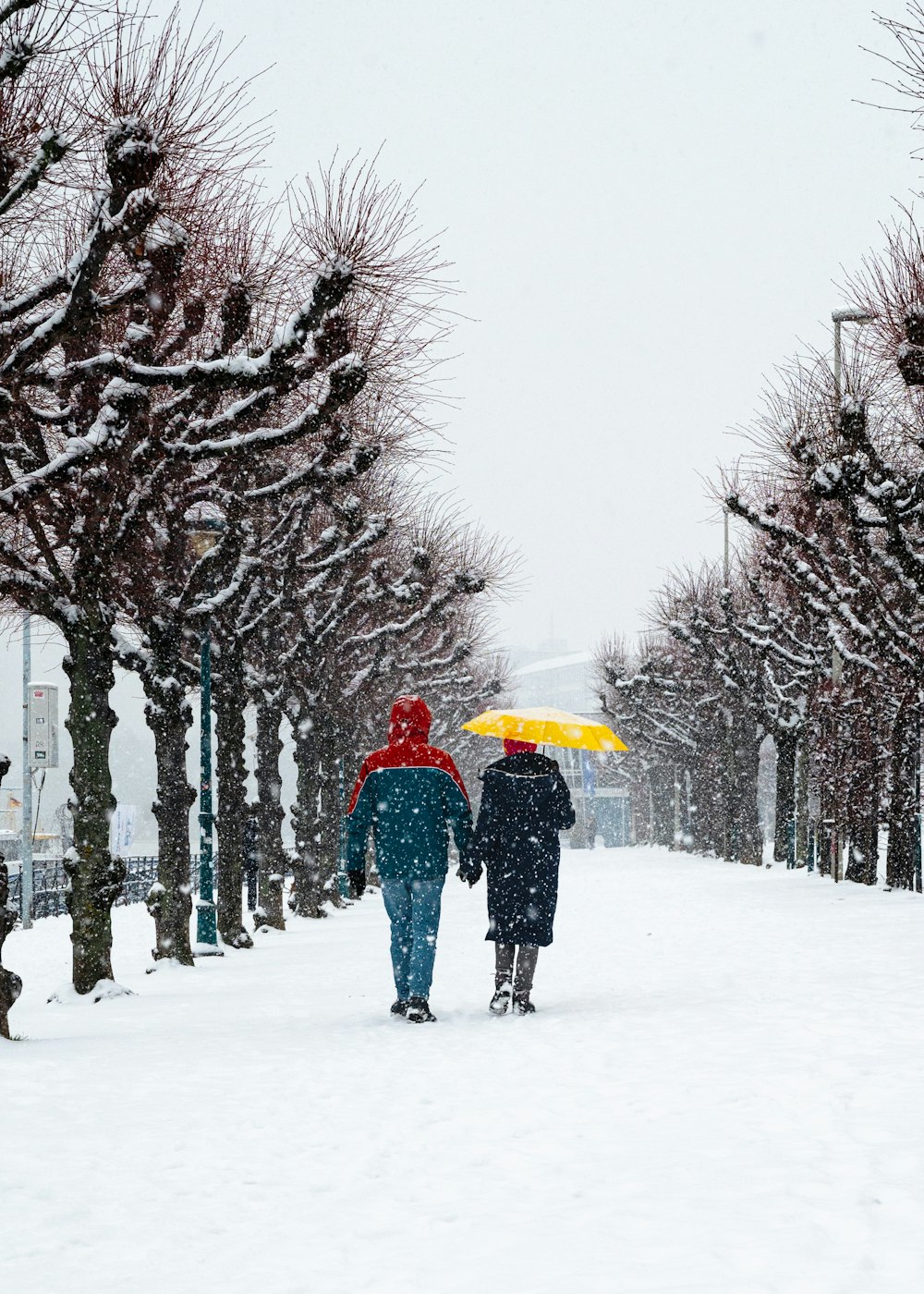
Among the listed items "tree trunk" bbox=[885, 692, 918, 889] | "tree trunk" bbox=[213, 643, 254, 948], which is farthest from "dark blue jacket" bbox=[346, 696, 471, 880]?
"tree trunk" bbox=[885, 692, 918, 889]

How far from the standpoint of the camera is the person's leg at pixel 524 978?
385 inches

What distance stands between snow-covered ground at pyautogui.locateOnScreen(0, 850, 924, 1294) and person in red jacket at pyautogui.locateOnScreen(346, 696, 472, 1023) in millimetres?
475

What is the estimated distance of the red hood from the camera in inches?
380

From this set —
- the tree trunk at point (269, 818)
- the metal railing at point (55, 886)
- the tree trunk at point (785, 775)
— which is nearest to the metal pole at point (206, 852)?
the tree trunk at point (269, 818)

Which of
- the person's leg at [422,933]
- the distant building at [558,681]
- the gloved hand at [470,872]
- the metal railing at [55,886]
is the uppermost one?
the distant building at [558,681]

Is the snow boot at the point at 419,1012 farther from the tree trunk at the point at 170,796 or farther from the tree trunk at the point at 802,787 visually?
the tree trunk at the point at 802,787

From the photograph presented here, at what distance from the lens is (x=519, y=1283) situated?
4008 mm

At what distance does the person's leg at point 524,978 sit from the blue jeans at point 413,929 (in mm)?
619

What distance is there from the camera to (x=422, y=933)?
943 cm

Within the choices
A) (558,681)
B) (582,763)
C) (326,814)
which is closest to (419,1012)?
(326,814)

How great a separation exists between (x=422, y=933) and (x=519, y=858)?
93 centimetres

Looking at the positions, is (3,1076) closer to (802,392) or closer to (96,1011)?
(96,1011)

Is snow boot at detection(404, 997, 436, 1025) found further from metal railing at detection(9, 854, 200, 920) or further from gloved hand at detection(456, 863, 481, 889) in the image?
metal railing at detection(9, 854, 200, 920)

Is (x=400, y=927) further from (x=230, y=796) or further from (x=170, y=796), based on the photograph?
(x=230, y=796)
